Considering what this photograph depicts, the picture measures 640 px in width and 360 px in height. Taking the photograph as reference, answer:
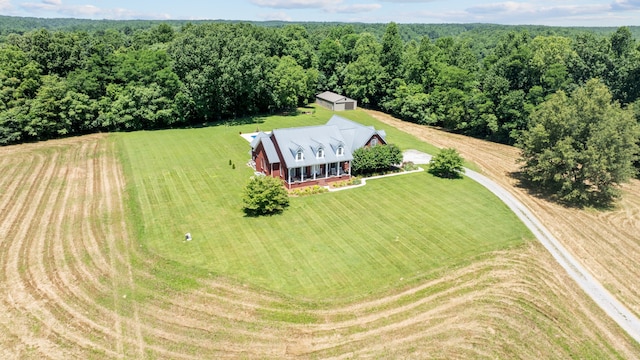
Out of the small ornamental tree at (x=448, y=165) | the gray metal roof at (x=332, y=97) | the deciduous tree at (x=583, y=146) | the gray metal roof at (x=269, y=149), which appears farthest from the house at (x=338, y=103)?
the deciduous tree at (x=583, y=146)

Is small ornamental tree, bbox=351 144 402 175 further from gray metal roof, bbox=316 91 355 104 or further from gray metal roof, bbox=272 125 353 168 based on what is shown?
gray metal roof, bbox=316 91 355 104

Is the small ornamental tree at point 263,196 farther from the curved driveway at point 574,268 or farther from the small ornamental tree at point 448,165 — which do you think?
the curved driveway at point 574,268

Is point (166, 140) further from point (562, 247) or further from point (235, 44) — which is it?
point (562, 247)

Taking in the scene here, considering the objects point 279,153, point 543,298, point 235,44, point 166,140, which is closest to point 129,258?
point 279,153

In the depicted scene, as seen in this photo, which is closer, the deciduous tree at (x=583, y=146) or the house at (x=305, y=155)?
the deciduous tree at (x=583, y=146)

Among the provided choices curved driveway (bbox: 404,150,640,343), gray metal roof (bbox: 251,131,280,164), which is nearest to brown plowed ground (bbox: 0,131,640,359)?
curved driveway (bbox: 404,150,640,343)

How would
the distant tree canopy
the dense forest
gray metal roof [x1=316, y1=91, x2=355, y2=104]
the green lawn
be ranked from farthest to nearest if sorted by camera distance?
gray metal roof [x1=316, y1=91, x2=355, y2=104], the dense forest, the distant tree canopy, the green lawn
